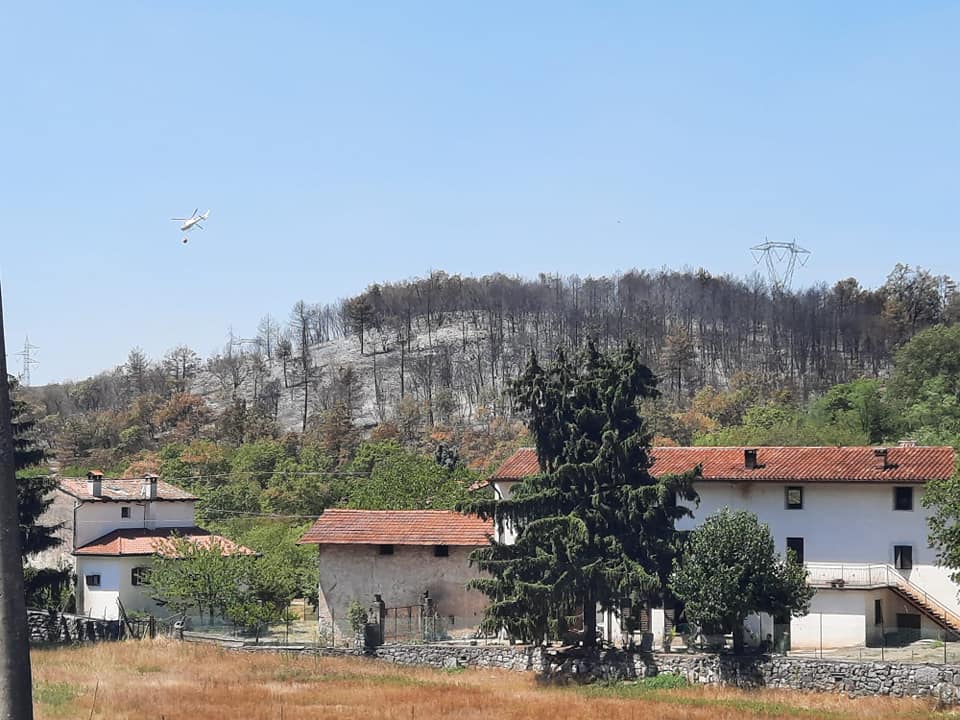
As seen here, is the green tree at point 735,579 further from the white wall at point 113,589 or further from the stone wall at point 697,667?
the white wall at point 113,589

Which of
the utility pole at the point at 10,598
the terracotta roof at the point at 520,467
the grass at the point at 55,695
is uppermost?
the utility pole at the point at 10,598

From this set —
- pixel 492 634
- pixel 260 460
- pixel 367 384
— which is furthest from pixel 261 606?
pixel 367 384

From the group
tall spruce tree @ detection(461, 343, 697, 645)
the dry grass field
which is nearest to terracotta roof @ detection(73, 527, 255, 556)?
the dry grass field

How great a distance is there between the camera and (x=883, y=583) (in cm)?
4644

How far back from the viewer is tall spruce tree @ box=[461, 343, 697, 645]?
4366cm

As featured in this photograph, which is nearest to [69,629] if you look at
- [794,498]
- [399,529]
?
[399,529]

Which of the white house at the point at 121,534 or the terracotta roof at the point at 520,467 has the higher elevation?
the terracotta roof at the point at 520,467

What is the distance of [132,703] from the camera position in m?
32.3

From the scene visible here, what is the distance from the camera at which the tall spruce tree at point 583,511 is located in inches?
1719

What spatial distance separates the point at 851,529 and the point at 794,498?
2.58 m

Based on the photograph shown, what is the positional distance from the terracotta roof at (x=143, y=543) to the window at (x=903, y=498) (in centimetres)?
3130

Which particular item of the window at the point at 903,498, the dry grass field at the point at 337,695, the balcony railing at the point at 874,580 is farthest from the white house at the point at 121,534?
the window at the point at 903,498

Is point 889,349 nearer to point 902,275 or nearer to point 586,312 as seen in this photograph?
point 902,275

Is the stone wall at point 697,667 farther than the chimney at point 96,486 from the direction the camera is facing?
No
